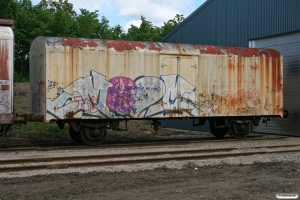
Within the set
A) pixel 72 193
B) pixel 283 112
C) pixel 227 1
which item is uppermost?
pixel 227 1

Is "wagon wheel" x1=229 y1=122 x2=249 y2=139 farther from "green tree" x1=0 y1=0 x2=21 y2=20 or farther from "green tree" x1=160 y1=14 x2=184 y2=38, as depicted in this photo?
"green tree" x1=160 y1=14 x2=184 y2=38

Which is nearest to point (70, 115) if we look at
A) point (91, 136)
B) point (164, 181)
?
point (91, 136)

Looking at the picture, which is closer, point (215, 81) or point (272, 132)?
point (215, 81)

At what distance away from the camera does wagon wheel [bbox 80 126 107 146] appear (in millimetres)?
14703

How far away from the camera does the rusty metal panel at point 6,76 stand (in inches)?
513

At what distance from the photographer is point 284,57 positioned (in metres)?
19.7

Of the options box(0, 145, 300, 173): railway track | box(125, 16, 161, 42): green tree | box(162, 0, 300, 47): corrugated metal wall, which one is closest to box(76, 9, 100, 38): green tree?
box(125, 16, 161, 42): green tree

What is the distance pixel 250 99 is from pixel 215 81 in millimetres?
1709

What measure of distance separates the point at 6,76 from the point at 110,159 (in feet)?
14.3

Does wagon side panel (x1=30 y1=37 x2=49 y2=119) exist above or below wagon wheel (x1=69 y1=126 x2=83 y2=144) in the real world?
above

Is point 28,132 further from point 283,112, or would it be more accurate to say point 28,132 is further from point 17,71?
point 17,71

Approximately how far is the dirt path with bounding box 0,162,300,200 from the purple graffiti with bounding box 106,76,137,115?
18.3 feet

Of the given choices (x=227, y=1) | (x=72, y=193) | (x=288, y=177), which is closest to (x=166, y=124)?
(x=227, y=1)

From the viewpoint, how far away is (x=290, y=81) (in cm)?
1945
